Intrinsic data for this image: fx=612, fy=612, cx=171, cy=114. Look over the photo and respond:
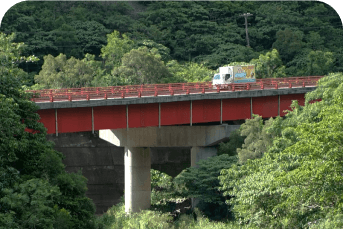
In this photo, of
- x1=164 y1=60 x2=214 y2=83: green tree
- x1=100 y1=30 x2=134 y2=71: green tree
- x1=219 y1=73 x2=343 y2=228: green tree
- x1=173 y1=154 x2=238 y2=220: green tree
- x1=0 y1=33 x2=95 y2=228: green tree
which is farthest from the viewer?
x1=100 y1=30 x2=134 y2=71: green tree

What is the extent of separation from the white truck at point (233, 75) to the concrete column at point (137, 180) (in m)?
9.46

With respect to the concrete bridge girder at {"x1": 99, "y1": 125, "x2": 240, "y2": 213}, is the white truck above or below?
above

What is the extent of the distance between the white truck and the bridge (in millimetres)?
1169

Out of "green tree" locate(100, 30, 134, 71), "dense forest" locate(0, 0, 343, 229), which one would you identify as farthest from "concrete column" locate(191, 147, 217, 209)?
"green tree" locate(100, 30, 134, 71)

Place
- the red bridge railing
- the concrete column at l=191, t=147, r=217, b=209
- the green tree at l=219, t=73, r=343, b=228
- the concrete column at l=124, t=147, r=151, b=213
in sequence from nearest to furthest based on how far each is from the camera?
the green tree at l=219, t=73, r=343, b=228 → the red bridge railing → the concrete column at l=191, t=147, r=217, b=209 → the concrete column at l=124, t=147, r=151, b=213

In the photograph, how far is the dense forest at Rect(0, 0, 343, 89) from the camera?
66.3 metres

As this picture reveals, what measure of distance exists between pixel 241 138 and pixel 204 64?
29.8 meters

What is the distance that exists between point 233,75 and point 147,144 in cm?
1009

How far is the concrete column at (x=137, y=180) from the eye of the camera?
56.3 m

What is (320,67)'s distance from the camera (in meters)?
79.6

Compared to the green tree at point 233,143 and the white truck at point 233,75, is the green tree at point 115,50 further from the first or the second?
the green tree at point 233,143

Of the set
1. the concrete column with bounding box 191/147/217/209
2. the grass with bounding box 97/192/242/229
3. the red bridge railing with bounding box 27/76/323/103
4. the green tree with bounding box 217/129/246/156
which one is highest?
the red bridge railing with bounding box 27/76/323/103

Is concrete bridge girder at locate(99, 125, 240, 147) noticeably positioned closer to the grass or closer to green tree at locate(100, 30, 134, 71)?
the grass

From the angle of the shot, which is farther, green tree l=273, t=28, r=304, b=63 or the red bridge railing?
green tree l=273, t=28, r=304, b=63
